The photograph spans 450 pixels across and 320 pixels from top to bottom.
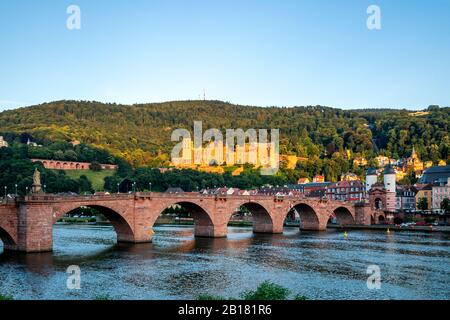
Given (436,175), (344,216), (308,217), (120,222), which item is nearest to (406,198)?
(436,175)

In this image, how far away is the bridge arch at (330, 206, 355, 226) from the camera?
343 feet

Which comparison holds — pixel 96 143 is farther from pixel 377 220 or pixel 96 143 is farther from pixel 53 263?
pixel 53 263

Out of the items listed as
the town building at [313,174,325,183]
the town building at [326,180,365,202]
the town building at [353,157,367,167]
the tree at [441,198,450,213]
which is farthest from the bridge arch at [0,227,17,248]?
the town building at [353,157,367,167]

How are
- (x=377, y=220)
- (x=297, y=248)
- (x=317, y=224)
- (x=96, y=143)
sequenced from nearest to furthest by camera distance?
(x=297, y=248), (x=317, y=224), (x=377, y=220), (x=96, y=143)

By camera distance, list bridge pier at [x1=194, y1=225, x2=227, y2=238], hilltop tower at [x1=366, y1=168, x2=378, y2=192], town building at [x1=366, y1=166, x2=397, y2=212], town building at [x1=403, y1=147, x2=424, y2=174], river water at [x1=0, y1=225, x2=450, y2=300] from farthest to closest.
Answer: town building at [x1=403, y1=147, x2=424, y2=174], hilltop tower at [x1=366, y1=168, x2=378, y2=192], town building at [x1=366, y1=166, x2=397, y2=212], bridge pier at [x1=194, y1=225, x2=227, y2=238], river water at [x1=0, y1=225, x2=450, y2=300]

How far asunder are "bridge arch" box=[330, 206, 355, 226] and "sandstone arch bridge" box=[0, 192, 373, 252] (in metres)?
0.18

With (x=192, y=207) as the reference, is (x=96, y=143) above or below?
above

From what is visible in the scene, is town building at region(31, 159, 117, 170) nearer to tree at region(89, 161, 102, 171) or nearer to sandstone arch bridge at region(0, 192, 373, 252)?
tree at region(89, 161, 102, 171)

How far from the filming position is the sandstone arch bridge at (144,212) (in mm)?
53812

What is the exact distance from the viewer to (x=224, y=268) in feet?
160

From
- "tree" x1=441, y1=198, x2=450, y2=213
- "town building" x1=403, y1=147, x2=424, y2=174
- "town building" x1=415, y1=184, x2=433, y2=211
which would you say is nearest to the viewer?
"tree" x1=441, y1=198, x2=450, y2=213
